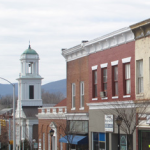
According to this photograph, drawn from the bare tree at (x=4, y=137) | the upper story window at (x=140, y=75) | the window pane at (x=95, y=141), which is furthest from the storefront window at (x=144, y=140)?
the bare tree at (x=4, y=137)

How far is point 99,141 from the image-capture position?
34938 millimetres

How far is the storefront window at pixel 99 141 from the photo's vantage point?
34241 mm

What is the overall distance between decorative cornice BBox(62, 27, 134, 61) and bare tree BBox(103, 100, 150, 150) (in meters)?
3.97

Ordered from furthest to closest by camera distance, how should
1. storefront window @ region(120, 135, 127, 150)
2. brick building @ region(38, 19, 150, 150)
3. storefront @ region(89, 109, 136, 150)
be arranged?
storefront @ region(89, 109, 136, 150)
storefront window @ region(120, 135, 127, 150)
brick building @ region(38, 19, 150, 150)

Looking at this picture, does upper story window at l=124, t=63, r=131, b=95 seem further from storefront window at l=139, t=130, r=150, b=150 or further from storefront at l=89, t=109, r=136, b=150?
storefront window at l=139, t=130, r=150, b=150

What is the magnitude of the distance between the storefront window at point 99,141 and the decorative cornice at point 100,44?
6.02 meters

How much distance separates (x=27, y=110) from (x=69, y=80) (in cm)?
4461

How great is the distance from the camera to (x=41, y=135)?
51.6 meters

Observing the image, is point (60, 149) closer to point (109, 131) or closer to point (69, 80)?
point (69, 80)

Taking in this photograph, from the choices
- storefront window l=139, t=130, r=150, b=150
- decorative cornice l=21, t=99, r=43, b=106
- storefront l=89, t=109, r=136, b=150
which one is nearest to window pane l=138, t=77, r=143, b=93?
storefront window l=139, t=130, r=150, b=150

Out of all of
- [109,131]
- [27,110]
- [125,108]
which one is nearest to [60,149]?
[109,131]

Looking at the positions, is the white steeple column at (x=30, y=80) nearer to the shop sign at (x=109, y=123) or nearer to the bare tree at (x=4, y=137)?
the bare tree at (x=4, y=137)

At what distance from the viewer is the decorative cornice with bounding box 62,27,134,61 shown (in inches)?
1193

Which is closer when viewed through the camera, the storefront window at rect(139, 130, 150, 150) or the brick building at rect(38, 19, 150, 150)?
the storefront window at rect(139, 130, 150, 150)
